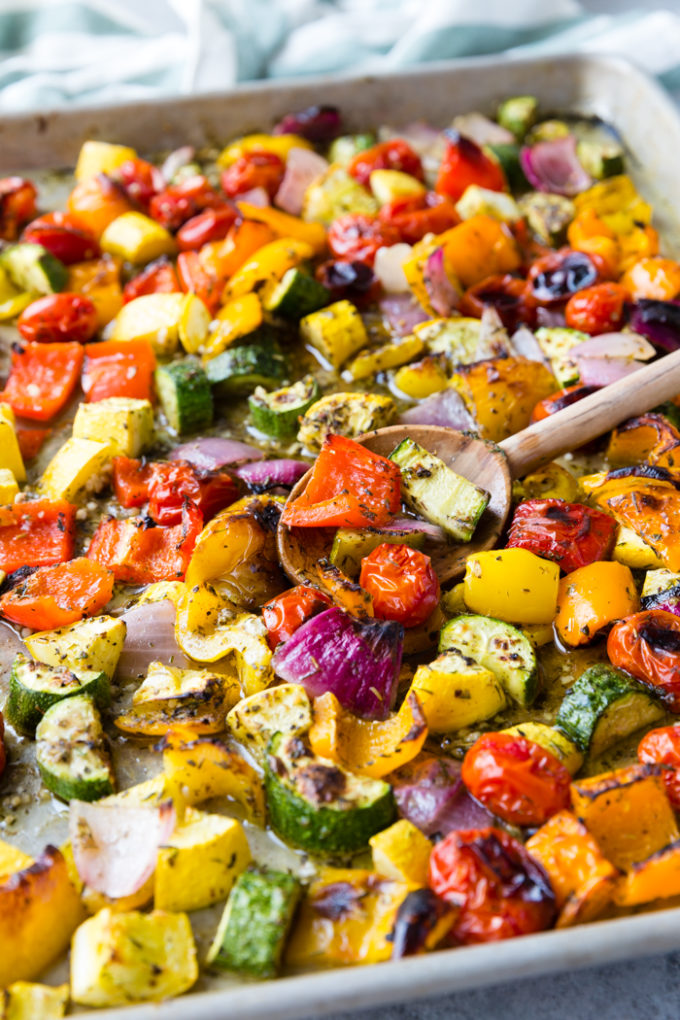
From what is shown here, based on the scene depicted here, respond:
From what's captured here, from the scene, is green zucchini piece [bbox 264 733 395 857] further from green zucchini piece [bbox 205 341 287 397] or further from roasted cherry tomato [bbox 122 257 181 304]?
roasted cherry tomato [bbox 122 257 181 304]

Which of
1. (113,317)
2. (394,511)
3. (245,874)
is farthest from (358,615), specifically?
(113,317)

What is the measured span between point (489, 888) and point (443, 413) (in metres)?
1.69

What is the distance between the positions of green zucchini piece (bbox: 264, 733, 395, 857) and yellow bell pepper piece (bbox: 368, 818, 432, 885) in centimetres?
6

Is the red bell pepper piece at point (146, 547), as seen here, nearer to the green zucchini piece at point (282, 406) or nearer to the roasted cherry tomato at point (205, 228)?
the green zucchini piece at point (282, 406)

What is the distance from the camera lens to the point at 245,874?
7.07 ft

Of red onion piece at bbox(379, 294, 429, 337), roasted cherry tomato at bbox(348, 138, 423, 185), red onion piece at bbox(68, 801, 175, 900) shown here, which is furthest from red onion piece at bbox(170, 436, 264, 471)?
roasted cherry tomato at bbox(348, 138, 423, 185)

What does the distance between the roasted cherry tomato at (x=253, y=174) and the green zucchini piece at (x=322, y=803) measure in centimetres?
281

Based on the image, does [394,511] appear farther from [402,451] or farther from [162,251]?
[162,251]

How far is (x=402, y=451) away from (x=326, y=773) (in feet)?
3.47

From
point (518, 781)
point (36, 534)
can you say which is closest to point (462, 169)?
point (36, 534)

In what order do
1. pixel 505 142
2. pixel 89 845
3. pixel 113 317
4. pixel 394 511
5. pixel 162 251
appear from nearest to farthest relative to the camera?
pixel 89 845
pixel 394 511
pixel 113 317
pixel 162 251
pixel 505 142

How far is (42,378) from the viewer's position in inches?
142

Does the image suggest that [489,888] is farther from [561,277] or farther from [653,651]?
[561,277]

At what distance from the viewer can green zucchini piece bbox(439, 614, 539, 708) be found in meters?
2.58
